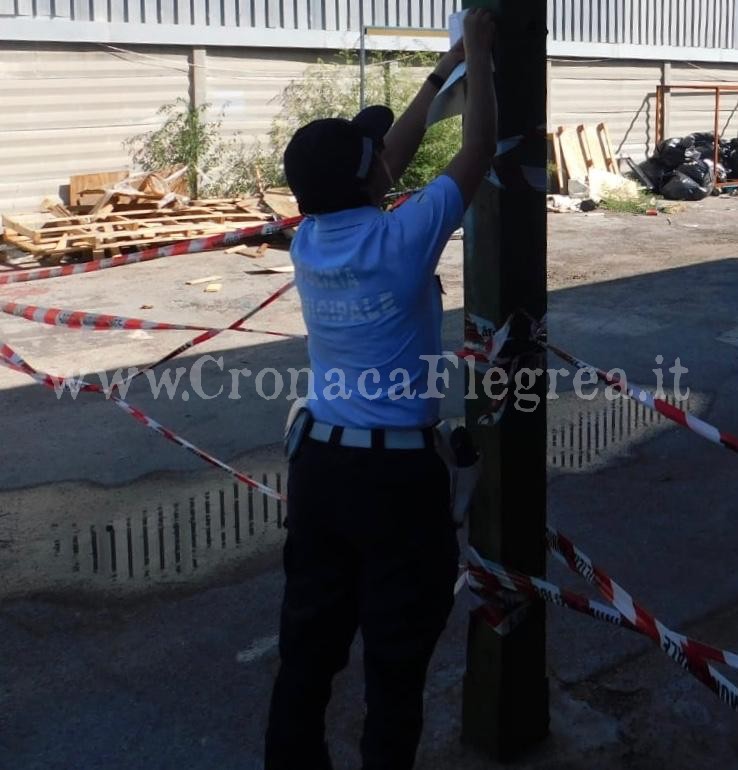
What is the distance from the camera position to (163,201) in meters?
15.0

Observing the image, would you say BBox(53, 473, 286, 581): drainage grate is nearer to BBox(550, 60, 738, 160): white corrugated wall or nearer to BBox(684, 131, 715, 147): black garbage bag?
BBox(550, 60, 738, 160): white corrugated wall

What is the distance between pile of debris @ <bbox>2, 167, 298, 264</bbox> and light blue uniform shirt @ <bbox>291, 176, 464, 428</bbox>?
10.8m

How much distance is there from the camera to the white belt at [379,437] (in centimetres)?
282

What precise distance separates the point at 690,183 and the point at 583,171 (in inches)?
74.6

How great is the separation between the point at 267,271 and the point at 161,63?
4.93 meters

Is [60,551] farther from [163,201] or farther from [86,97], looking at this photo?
[86,97]

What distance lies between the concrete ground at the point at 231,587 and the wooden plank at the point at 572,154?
34.4 ft

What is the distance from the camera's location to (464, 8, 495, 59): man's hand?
2.94 metres

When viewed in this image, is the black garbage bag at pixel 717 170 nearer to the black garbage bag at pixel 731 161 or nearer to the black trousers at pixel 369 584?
the black garbage bag at pixel 731 161

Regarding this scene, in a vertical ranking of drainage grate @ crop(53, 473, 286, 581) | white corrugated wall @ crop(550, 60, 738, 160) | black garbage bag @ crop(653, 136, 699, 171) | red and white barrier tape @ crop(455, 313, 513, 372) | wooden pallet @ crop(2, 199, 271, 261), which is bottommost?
drainage grate @ crop(53, 473, 286, 581)

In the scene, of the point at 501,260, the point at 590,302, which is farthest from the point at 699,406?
the point at 501,260

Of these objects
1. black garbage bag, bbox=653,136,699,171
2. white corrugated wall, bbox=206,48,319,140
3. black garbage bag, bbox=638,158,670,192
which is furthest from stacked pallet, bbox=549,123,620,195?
white corrugated wall, bbox=206,48,319,140

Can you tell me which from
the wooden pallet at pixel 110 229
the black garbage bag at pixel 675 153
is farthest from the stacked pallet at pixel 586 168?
the wooden pallet at pixel 110 229

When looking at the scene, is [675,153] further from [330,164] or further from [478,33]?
[330,164]
